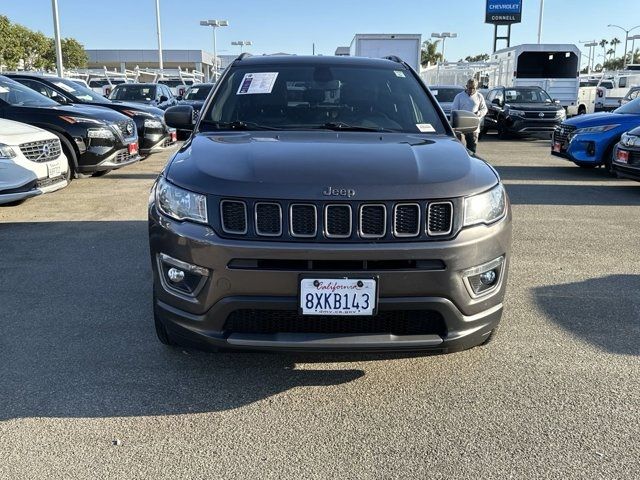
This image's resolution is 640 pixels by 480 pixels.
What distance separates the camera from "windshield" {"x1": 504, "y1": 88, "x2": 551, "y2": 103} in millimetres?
19047

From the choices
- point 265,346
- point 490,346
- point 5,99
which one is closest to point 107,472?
point 265,346

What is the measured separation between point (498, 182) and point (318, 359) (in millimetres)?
1406

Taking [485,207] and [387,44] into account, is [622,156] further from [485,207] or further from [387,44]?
[387,44]

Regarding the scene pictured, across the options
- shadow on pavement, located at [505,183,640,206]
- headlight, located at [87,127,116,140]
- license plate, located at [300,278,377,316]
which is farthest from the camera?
headlight, located at [87,127,116,140]

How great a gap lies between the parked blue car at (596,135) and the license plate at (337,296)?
955cm

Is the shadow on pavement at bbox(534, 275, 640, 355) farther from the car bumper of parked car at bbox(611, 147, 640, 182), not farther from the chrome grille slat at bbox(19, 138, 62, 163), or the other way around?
the chrome grille slat at bbox(19, 138, 62, 163)

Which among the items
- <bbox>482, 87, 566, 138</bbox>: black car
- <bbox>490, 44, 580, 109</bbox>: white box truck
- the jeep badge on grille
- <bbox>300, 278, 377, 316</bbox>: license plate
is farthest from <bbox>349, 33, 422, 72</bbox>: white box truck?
<bbox>300, 278, 377, 316</bbox>: license plate

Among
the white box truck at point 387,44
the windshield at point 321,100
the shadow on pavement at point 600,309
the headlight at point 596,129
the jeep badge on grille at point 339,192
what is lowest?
the shadow on pavement at point 600,309

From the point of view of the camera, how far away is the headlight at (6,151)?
676 centimetres

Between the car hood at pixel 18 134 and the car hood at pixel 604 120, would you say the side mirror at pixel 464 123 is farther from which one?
the car hood at pixel 604 120

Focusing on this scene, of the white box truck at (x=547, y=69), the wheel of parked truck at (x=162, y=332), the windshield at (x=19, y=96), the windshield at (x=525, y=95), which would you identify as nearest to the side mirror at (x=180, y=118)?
the wheel of parked truck at (x=162, y=332)

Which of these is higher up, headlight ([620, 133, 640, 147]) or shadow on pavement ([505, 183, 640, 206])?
headlight ([620, 133, 640, 147])

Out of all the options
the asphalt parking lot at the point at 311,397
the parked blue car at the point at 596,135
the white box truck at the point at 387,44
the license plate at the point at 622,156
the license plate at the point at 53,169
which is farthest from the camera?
the white box truck at the point at 387,44

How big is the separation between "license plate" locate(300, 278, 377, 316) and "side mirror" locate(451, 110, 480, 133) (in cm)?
219
